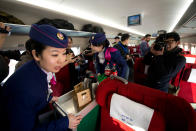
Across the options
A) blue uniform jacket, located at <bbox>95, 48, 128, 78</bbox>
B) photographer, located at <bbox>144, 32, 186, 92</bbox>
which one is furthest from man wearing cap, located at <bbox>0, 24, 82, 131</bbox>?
photographer, located at <bbox>144, 32, 186, 92</bbox>

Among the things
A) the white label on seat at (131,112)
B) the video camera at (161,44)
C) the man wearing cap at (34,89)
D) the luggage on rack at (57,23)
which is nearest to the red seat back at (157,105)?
the white label on seat at (131,112)

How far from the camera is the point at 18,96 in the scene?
0.62 m

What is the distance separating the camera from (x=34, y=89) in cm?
69

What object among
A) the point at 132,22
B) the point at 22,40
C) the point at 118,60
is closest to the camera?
the point at 118,60

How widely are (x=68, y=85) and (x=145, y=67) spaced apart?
2.28 meters

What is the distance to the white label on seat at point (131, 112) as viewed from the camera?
76 cm

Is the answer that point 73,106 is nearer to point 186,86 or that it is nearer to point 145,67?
point 145,67

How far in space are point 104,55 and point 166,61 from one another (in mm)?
1122

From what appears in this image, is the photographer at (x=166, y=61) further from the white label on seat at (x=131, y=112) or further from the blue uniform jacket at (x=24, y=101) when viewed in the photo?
the blue uniform jacket at (x=24, y=101)

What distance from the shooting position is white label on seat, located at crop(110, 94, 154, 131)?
2.48ft

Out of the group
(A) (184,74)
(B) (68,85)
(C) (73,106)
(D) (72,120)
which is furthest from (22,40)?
(A) (184,74)

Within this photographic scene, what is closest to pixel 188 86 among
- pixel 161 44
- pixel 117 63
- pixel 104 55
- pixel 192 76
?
pixel 192 76

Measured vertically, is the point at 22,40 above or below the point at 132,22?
below

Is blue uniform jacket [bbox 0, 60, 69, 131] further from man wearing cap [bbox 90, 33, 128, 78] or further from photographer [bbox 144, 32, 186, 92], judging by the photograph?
photographer [bbox 144, 32, 186, 92]
